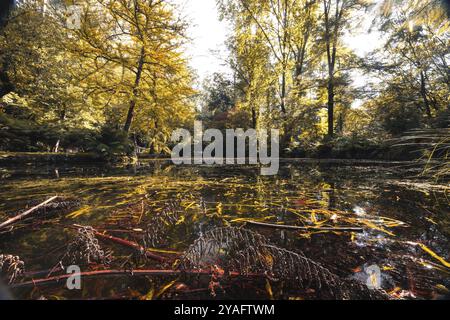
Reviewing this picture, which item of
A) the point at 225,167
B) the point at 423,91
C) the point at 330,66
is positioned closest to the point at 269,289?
the point at 225,167

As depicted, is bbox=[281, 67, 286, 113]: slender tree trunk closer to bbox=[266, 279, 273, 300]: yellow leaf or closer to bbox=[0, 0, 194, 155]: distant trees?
bbox=[0, 0, 194, 155]: distant trees

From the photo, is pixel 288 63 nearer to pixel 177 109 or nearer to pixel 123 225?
pixel 177 109

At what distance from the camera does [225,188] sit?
3.48m

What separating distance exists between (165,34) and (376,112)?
12.2 metres

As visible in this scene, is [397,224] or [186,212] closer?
[397,224]

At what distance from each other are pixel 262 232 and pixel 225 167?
235 inches

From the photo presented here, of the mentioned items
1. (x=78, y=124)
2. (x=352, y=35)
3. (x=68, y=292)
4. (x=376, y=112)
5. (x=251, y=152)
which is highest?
(x=352, y=35)

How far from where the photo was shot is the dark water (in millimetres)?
949

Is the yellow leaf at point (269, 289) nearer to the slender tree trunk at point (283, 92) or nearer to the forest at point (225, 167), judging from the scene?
the forest at point (225, 167)

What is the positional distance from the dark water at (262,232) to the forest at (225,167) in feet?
0.04

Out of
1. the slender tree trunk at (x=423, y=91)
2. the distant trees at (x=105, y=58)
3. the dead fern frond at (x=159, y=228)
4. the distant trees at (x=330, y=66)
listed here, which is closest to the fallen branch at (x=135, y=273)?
the dead fern frond at (x=159, y=228)

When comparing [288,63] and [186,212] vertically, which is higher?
[288,63]

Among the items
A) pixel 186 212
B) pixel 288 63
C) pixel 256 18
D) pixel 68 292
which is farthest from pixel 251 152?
pixel 68 292

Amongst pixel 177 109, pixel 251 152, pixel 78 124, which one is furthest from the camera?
pixel 251 152
